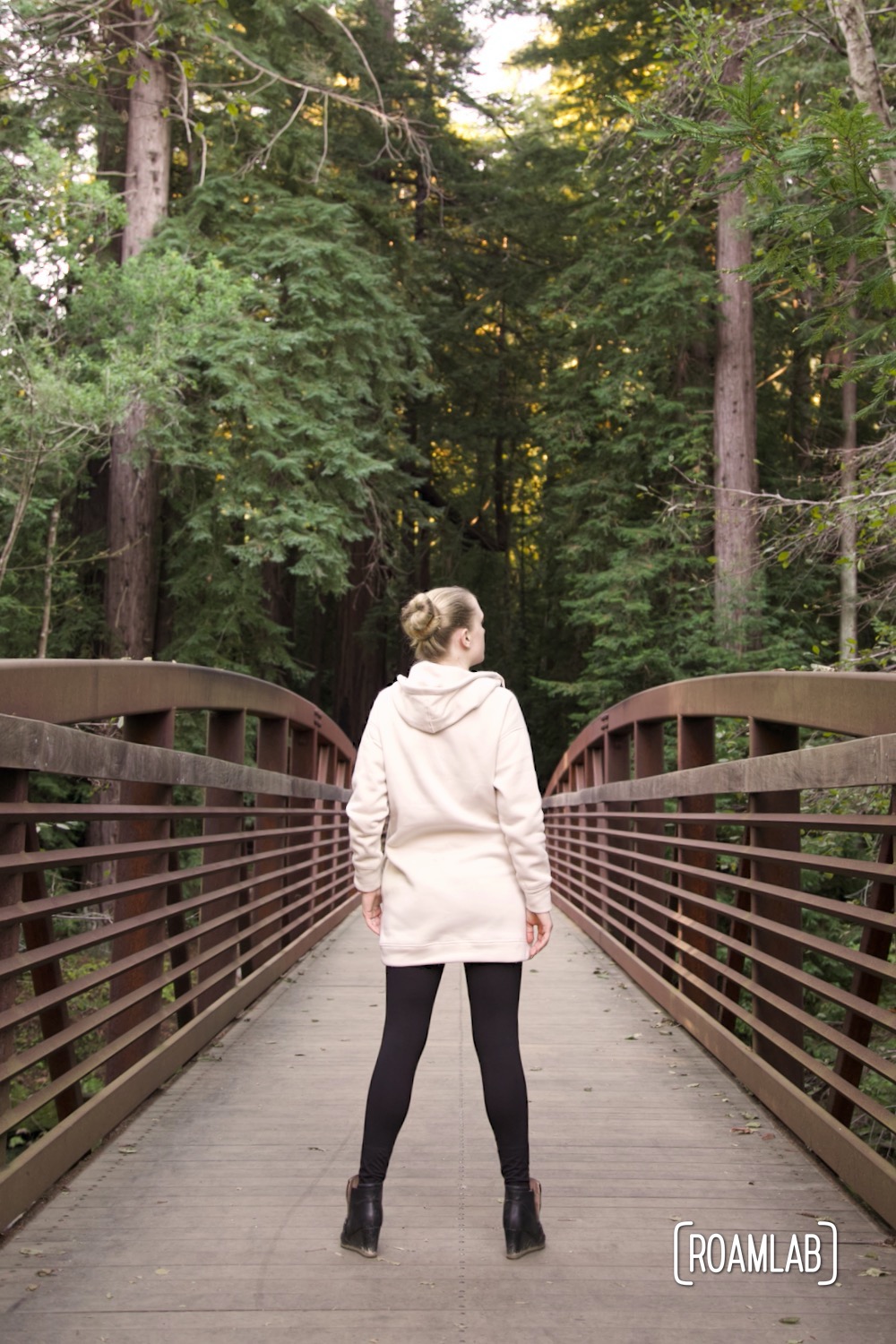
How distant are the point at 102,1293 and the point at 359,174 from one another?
2116 cm

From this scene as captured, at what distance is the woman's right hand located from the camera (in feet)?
10.4

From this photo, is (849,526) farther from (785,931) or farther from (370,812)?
(370,812)

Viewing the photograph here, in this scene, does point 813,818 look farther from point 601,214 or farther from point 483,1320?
point 601,214

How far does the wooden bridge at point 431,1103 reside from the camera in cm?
280

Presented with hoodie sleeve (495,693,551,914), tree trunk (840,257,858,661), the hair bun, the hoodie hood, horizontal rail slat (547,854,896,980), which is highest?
tree trunk (840,257,858,661)

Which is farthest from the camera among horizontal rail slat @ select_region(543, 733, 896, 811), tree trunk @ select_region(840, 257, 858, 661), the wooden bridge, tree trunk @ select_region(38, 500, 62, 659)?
tree trunk @ select_region(38, 500, 62, 659)

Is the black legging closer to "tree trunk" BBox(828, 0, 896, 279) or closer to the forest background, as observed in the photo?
"tree trunk" BBox(828, 0, 896, 279)

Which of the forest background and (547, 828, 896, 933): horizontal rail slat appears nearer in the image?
(547, 828, 896, 933): horizontal rail slat

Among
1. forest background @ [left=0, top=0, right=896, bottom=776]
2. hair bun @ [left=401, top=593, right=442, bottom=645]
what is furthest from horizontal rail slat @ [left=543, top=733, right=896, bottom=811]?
forest background @ [left=0, top=0, right=896, bottom=776]

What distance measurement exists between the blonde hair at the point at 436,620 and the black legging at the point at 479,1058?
75 centimetres

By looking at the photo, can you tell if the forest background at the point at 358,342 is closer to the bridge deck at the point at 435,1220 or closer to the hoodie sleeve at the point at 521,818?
the bridge deck at the point at 435,1220

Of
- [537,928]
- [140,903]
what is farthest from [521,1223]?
[140,903]

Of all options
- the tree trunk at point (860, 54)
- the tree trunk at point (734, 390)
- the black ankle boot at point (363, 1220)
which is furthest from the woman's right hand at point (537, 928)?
the tree trunk at point (734, 390)

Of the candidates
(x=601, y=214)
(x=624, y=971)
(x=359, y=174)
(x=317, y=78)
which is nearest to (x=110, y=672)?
(x=624, y=971)
